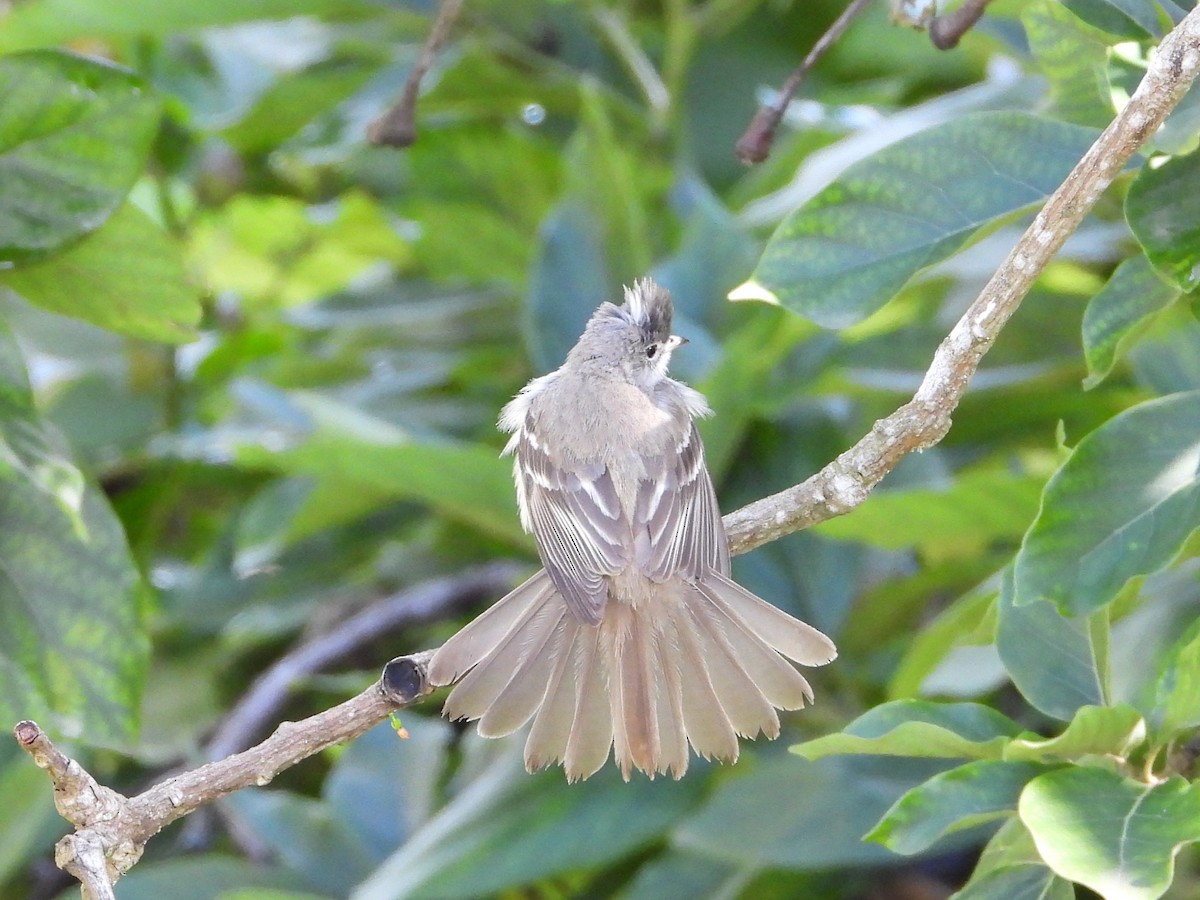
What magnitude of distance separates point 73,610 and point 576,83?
2.52 m

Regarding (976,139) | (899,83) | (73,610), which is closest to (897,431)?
(976,139)

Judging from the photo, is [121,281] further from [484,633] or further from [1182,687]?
[1182,687]

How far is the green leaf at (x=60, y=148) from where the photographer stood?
7.66 feet

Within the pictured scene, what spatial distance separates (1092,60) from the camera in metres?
2.12

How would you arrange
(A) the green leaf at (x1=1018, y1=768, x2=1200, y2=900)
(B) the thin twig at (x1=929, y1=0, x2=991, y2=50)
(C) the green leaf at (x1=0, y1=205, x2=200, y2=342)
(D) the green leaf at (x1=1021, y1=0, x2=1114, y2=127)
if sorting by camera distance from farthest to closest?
(C) the green leaf at (x1=0, y1=205, x2=200, y2=342)
(B) the thin twig at (x1=929, y1=0, x2=991, y2=50)
(D) the green leaf at (x1=1021, y1=0, x2=1114, y2=127)
(A) the green leaf at (x1=1018, y1=768, x2=1200, y2=900)

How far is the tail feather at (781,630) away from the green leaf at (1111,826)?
50cm

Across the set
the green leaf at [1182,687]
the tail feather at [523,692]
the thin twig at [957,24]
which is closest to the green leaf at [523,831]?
the tail feather at [523,692]

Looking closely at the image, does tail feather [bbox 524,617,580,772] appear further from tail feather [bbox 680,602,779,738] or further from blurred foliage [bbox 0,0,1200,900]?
blurred foliage [bbox 0,0,1200,900]

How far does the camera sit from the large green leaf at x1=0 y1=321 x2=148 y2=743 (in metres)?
2.21

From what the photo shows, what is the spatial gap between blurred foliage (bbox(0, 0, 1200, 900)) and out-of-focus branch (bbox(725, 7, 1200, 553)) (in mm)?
96

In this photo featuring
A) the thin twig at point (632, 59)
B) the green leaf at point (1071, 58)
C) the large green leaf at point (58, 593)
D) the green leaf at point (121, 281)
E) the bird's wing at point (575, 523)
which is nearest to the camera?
the green leaf at point (1071, 58)

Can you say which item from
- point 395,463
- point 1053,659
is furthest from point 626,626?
point 1053,659

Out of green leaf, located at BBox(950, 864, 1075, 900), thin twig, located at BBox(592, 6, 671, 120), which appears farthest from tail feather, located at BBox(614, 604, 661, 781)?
thin twig, located at BBox(592, 6, 671, 120)

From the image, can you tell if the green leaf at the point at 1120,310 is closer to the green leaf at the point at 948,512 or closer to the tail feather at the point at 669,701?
the green leaf at the point at 948,512
